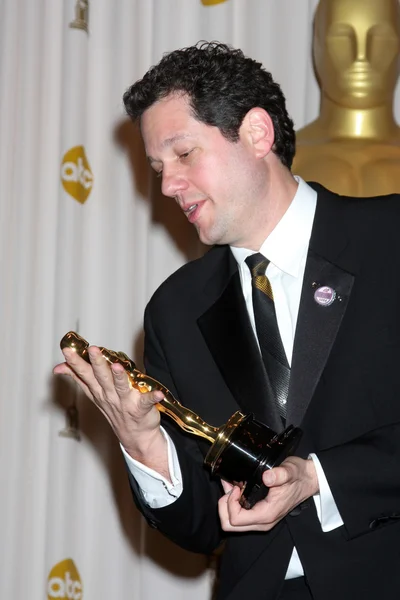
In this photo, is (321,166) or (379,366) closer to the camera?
(379,366)

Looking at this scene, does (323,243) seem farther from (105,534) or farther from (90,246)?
(105,534)

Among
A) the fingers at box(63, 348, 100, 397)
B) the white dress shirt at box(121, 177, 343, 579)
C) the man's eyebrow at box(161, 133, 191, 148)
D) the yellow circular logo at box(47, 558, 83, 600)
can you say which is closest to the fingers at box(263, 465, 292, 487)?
the white dress shirt at box(121, 177, 343, 579)

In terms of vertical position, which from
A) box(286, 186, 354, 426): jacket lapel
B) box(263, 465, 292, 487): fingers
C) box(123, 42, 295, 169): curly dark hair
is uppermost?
box(123, 42, 295, 169): curly dark hair

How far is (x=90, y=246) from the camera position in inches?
83.0

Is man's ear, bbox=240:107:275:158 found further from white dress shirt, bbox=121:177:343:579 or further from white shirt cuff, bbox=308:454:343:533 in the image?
white shirt cuff, bbox=308:454:343:533

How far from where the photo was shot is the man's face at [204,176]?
132 centimetres

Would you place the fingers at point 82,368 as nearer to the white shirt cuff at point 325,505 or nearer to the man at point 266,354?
the man at point 266,354

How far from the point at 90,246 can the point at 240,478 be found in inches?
44.1

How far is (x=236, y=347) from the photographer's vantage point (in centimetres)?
128

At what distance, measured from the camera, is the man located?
1121mm

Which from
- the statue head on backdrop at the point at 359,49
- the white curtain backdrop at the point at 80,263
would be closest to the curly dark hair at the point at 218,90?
the statue head on backdrop at the point at 359,49

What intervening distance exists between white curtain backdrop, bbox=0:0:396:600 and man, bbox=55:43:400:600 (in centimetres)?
69

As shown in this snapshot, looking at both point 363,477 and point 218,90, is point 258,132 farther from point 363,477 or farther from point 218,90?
point 363,477

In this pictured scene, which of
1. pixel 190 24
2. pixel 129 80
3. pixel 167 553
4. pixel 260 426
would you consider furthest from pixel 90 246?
pixel 260 426
